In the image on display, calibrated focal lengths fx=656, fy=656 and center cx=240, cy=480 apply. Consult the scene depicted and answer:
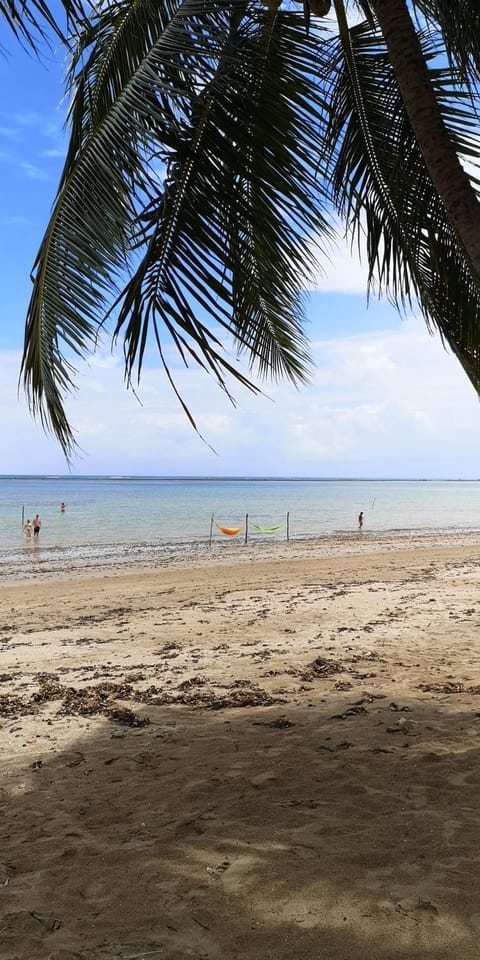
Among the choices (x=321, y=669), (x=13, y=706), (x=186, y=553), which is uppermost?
(x=321, y=669)

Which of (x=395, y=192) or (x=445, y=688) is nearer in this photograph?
(x=395, y=192)

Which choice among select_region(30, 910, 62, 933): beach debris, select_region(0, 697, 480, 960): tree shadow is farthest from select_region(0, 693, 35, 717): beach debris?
select_region(30, 910, 62, 933): beach debris

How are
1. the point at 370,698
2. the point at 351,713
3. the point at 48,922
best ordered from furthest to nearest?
the point at 370,698 < the point at 351,713 < the point at 48,922

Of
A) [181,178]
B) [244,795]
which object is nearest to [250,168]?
[181,178]

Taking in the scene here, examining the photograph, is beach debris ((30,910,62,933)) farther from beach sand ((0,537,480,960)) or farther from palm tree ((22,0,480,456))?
palm tree ((22,0,480,456))

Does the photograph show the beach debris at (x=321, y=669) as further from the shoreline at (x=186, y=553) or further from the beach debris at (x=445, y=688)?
the shoreline at (x=186, y=553)

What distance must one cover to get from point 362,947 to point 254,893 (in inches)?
20.2

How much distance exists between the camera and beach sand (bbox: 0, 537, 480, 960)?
2.38 meters

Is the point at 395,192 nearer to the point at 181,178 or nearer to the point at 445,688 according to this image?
the point at 181,178

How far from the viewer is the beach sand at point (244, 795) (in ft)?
7.80

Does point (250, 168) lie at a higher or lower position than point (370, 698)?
higher

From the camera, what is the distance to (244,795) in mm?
3498

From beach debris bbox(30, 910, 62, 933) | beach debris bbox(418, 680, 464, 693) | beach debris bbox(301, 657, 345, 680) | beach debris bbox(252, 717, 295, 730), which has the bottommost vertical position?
beach debris bbox(301, 657, 345, 680)

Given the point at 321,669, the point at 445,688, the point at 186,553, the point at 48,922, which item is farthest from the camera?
the point at 186,553
